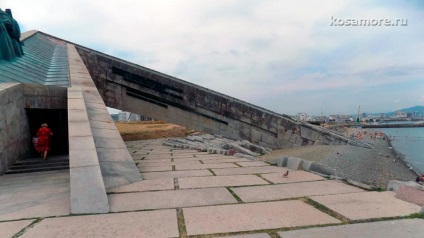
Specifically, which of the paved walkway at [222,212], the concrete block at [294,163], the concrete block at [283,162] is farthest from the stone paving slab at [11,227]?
the concrete block at [283,162]

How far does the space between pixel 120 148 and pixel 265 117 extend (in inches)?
416

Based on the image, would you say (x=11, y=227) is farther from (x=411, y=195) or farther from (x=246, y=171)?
(x=411, y=195)

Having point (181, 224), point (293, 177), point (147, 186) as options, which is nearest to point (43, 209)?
point (147, 186)

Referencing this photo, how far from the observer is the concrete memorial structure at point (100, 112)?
297 cm

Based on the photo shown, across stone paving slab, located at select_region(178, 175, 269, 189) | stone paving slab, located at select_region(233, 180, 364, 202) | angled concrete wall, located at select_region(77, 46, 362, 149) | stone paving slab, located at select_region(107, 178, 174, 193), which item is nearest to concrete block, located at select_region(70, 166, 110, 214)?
stone paving slab, located at select_region(107, 178, 174, 193)

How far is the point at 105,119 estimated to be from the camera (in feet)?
15.1

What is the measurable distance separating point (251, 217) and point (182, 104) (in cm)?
1135

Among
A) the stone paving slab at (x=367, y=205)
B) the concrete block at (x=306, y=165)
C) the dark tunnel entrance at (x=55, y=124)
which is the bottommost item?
the stone paving slab at (x=367, y=205)

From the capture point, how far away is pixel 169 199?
8.09 ft

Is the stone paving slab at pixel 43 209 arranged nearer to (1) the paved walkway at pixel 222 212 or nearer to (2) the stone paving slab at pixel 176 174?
(1) the paved walkway at pixel 222 212

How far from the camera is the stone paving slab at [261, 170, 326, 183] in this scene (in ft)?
10.4

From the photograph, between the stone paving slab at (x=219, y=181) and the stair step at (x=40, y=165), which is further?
the stair step at (x=40, y=165)

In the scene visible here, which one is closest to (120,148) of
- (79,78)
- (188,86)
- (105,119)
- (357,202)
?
(105,119)

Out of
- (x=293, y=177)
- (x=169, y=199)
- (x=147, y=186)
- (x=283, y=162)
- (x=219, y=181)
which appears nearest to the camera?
(x=169, y=199)
